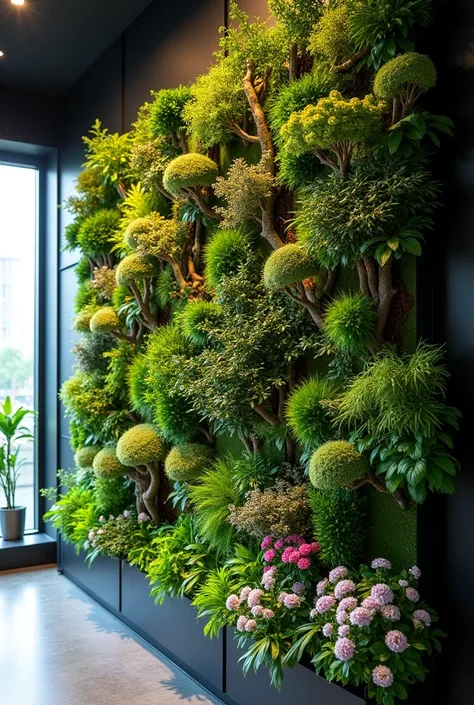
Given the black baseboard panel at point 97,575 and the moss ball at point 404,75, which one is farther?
the black baseboard panel at point 97,575

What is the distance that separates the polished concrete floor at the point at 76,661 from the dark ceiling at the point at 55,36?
383 centimetres

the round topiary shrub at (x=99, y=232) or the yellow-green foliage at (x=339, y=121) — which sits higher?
the round topiary shrub at (x=99, y=232)

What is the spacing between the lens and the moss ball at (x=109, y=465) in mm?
4102

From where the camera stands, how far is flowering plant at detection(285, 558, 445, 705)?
2250 millimetres

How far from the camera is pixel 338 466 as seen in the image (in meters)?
2.42

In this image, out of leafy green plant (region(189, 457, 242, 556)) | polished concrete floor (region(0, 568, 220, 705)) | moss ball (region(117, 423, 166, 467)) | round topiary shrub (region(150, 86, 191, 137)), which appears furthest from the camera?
moss ball (region(117, 423, 166, 467))

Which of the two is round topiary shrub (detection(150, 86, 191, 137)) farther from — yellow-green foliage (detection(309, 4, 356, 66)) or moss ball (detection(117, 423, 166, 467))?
moss ball (detection(117, 423, 166, 467))

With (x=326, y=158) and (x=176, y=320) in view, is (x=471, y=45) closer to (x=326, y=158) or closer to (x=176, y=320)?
(x=326, y=158)

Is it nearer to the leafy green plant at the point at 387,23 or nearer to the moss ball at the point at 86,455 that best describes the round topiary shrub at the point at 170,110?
the leafy green plant at the point at 387,23

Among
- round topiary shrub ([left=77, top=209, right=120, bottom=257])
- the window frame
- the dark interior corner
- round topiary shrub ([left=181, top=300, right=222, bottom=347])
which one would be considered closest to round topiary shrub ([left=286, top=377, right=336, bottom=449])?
the dark interior corner

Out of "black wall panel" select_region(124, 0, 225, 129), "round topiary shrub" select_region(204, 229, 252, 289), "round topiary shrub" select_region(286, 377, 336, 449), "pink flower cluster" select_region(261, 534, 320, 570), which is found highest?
"black wall panel" select_region(124, 0, 225, 129)

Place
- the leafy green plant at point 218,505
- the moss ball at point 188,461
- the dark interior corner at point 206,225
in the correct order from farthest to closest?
the moss ball at point 188,461, the leafy green plant at point 218,505, the dark interior corner at point 206,225

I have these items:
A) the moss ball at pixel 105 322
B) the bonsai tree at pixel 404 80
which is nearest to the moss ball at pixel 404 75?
the bonsai tree at pixel 404 80

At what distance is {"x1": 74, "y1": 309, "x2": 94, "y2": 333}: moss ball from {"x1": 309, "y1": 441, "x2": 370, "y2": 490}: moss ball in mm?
2476
